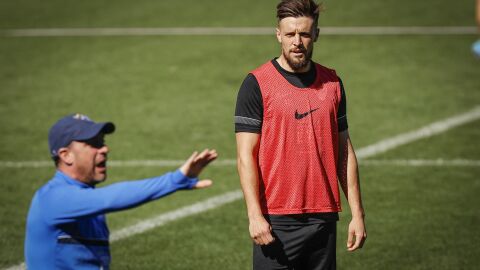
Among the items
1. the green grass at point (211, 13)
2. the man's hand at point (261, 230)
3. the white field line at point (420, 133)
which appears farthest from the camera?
the green grass at point (211, 13)

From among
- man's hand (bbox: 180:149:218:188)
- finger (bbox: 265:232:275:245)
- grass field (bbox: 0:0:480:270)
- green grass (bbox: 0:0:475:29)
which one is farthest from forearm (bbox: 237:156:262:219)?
green grass (bbox: 0:0:475:29)

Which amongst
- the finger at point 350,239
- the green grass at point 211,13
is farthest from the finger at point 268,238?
the green grass at point 211,13

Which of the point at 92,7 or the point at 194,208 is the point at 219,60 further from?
the point at 194,208

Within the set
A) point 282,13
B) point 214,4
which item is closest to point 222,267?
point 282,13

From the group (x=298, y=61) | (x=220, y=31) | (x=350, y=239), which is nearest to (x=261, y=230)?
(x=350, y=239)

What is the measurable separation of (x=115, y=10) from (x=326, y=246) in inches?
544

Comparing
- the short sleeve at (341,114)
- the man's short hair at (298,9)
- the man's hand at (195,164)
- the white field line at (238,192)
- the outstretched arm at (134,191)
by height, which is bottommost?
the white field line at (238,192)

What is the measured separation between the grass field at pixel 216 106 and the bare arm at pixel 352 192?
2.38 metres

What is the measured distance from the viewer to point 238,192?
366 inches

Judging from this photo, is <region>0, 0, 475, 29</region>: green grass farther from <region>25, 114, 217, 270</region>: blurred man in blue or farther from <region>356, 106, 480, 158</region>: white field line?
<region>25, 114, 217, 270</region>: blurred man in blue

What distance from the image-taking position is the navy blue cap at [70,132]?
16.2 feet

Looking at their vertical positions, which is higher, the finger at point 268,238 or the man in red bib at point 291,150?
the man in red bib at point 291,150

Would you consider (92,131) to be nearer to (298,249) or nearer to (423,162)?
(298,249)

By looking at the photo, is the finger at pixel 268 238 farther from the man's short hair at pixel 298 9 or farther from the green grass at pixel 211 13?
the green grass at pixel 211 13
